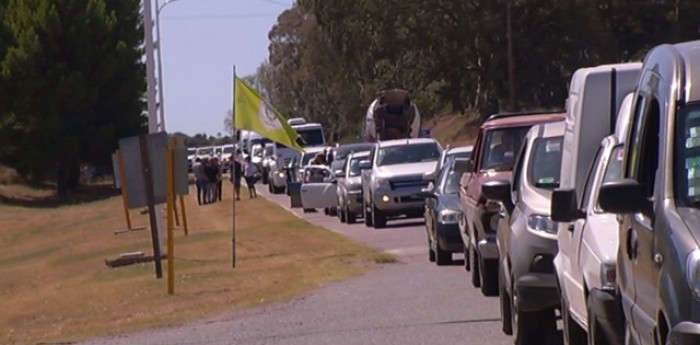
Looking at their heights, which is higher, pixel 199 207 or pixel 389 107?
pixel 389 107

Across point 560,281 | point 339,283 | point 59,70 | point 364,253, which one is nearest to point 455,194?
point 339,283

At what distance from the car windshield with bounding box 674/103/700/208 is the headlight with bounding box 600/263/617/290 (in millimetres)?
1625

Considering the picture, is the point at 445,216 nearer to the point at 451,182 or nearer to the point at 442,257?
the point at 442,257

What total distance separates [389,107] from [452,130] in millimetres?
36136

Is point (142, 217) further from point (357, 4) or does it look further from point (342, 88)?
point (342, 88)

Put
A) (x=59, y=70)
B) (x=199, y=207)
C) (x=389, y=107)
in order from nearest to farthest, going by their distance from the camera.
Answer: (x=389, y=107)
(x=199, y=207)
(x=59, y=70)

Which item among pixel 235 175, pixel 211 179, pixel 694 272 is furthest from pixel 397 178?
pixel 211 179

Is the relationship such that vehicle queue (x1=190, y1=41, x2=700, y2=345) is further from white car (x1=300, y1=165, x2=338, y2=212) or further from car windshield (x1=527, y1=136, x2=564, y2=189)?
white car (x1=300, y1=165, x2=338, y2=212)

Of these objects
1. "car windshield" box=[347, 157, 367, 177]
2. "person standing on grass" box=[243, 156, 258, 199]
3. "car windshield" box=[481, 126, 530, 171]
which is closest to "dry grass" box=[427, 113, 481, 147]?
"person standing on grass" box=[243, 156, 258, 199]

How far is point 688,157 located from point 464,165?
39.7 feet

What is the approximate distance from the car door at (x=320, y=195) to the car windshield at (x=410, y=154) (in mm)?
6617

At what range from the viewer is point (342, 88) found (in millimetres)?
84625

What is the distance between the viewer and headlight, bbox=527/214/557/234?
39.7 ft

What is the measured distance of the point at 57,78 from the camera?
2864 inches
